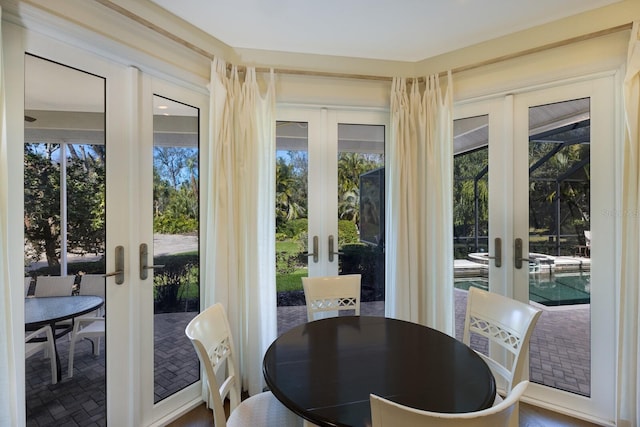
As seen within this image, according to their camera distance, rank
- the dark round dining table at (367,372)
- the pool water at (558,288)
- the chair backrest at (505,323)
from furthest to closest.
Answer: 1. the pool water at (558,288)
2. the chair backrest at (505,323)
3. the dark round dining table at (367,372)

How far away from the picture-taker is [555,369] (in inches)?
87.5

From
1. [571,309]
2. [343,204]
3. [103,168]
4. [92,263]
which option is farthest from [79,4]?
[571,309]

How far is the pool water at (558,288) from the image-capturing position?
2.15 metres

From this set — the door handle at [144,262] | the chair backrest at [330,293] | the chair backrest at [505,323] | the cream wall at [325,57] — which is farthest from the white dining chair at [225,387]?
the cream wall at [325,57]

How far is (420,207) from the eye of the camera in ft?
8.64

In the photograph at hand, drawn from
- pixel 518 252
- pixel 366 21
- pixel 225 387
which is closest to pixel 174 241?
pixel 225 387

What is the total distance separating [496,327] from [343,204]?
1.45m

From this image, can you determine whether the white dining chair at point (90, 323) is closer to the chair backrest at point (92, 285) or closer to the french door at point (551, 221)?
the chair backrest at point (92, 285)

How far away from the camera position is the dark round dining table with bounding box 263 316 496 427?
3.28ft

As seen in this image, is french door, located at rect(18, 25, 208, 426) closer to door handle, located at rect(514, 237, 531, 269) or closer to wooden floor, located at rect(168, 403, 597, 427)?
wooden floor, located at rect(168, 403, 597, 427)

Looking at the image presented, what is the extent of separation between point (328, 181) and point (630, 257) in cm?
206

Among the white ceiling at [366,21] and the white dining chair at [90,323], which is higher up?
the white ceiling at [366,21]

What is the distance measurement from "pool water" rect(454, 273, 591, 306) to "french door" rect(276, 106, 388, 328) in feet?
4.41

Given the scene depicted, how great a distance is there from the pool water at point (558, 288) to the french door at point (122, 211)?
8.59ft
